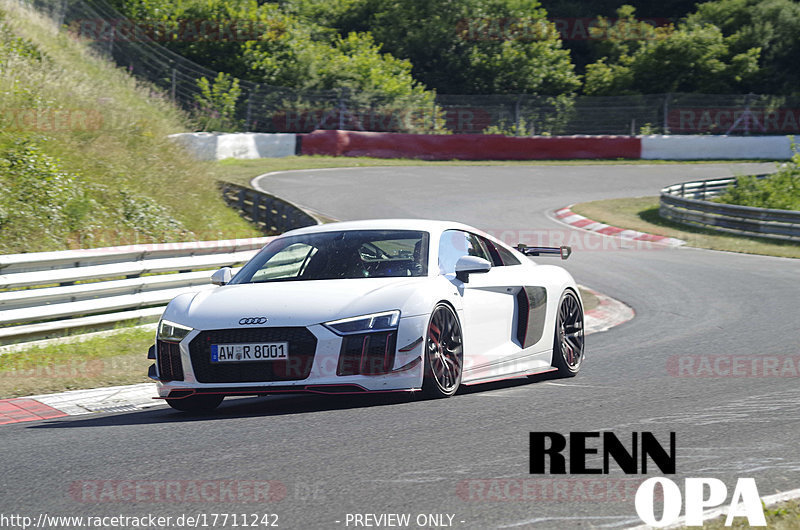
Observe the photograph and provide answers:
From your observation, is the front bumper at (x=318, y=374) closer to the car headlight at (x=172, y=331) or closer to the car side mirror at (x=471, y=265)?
the car headlight at (x=172, y=331)

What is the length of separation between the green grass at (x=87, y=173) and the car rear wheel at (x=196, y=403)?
23.8ft

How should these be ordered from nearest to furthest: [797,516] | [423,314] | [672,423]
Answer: [797,516] < [672,423] < [423,314]

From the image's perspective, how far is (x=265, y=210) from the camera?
19422 mm

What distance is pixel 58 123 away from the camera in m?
17.3

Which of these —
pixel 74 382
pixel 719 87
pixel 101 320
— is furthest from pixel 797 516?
pixel 719 87

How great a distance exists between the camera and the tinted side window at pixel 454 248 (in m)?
7.56

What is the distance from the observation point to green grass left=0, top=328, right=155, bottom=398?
8.16 meters

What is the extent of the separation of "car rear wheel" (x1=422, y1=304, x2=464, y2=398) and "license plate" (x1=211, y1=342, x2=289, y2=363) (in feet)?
3.10

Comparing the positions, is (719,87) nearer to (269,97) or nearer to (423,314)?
(269,97)

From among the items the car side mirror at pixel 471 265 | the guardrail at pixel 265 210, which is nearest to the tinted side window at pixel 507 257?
the car side mirror at pixel 471 265

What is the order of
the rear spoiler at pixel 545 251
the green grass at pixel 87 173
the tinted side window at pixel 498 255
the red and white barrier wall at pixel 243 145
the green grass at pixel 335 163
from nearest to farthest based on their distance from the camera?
the tinted side window at pixel 498 255, the rear spoiler at pixel 545 251, the green grass at pixel 87 173, the green grass at pixel 335 163, the red and white barrier wall at pixel 243 145

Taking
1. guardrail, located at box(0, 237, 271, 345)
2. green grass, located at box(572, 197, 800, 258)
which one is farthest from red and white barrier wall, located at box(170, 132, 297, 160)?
guardrail, located at box(0, 237, 271, 345)

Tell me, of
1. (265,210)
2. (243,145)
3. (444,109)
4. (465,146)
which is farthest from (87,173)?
(444,109)

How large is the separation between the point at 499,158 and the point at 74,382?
32140 millimetres
